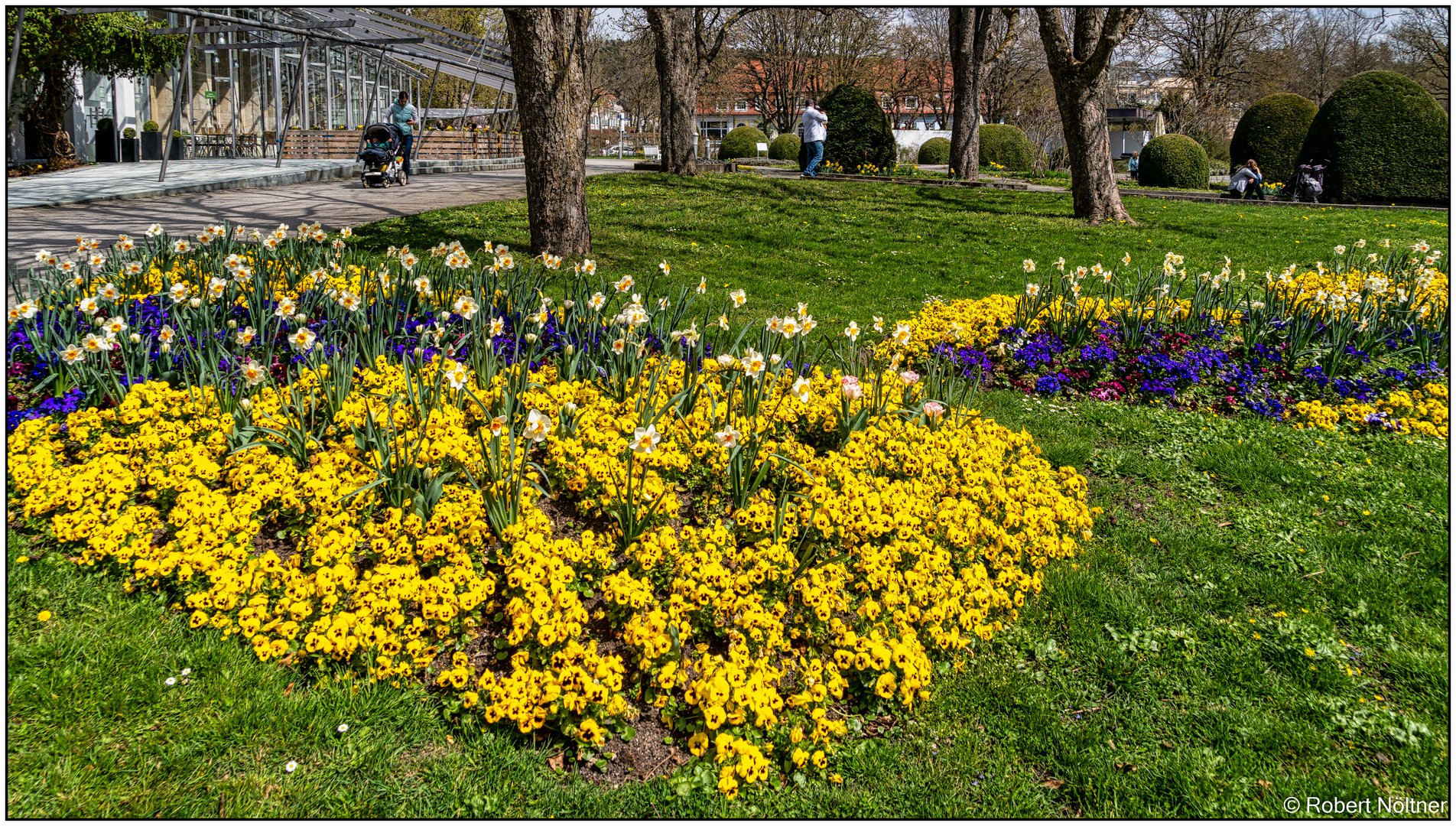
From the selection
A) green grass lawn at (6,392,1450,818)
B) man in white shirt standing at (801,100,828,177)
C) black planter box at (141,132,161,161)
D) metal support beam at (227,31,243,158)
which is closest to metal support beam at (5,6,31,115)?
green grass lawn at (6,392,1450,818)

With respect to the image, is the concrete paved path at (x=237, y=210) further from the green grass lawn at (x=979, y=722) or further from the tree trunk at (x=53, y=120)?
the tree trunk at (x=53, y=120)

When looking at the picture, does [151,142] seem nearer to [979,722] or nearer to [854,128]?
[854,128]

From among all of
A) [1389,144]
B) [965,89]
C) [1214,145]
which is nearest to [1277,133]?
[1389,144]

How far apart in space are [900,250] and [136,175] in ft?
47.5

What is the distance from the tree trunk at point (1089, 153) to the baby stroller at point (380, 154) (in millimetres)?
10766

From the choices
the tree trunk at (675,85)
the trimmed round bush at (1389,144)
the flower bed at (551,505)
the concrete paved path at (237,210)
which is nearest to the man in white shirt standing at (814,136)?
the tree trunk at (675,85)

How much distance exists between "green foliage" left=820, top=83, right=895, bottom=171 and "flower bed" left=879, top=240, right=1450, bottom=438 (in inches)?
541

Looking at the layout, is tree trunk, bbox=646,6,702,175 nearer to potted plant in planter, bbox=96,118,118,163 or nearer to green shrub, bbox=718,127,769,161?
green shrub, bbox=718,127,769,161

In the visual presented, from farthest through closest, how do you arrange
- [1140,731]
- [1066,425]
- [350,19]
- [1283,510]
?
1. [350,19]
2. [1066,425]
3. [1283,510]
4. [1140,731]

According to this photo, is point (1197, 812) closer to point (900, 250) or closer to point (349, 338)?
point (349, 338)

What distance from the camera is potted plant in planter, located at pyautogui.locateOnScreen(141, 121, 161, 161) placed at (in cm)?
2355

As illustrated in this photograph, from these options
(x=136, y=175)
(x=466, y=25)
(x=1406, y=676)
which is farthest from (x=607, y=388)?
(x=466, y=25)

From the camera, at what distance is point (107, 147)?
74.4ft

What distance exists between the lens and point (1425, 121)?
17.1 metres
